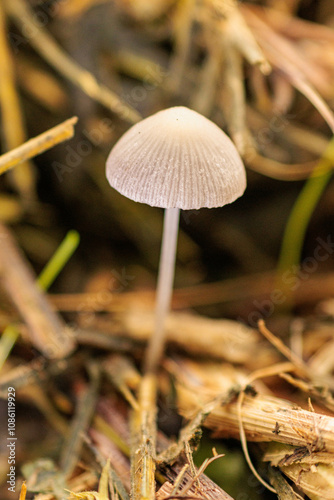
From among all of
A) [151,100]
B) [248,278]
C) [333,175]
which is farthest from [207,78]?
[248,278]

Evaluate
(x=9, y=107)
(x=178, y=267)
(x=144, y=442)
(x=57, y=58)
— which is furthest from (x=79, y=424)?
(x=57, y=58)

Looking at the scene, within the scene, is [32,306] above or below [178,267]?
above

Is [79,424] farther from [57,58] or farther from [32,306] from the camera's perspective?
[57,58]

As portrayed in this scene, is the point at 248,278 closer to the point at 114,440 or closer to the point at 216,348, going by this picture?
the point at 216,348

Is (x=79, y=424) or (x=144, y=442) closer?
(x=144, y=442)

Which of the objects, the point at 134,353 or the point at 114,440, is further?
the point at 134,353

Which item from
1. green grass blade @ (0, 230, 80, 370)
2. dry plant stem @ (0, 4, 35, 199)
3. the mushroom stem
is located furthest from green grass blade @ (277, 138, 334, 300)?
dry plant stem @ (0, 4, 35, 199)

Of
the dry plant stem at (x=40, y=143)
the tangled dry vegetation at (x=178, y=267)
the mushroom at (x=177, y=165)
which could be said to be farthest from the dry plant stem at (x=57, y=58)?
the mushroom at (x=177, y=165)
